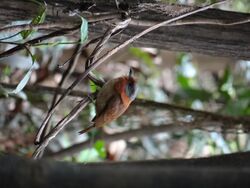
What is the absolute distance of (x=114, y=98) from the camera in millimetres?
783

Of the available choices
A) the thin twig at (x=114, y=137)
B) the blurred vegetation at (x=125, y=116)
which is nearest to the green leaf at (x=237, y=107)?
the blurred vegetation at (x=125, y=116)

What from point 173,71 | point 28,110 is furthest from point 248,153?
point 173,71

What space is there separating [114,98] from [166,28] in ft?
0.67

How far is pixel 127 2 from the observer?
843 millimetres

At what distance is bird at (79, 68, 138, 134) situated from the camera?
783mm

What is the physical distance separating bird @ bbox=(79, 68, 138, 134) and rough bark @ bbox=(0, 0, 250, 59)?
0.37ft

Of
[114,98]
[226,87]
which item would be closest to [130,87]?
[114,98]

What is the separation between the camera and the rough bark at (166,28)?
84 cm

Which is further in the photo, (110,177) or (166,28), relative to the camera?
(166,28)

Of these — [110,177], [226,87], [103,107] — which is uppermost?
[110,177]

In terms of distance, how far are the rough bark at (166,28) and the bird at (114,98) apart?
11 centimetres

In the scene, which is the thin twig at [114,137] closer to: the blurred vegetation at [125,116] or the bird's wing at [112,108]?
the blurred vegetation at [125,116]

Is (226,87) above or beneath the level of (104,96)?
beneath

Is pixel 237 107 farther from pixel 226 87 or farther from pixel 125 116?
pixel 125 116
